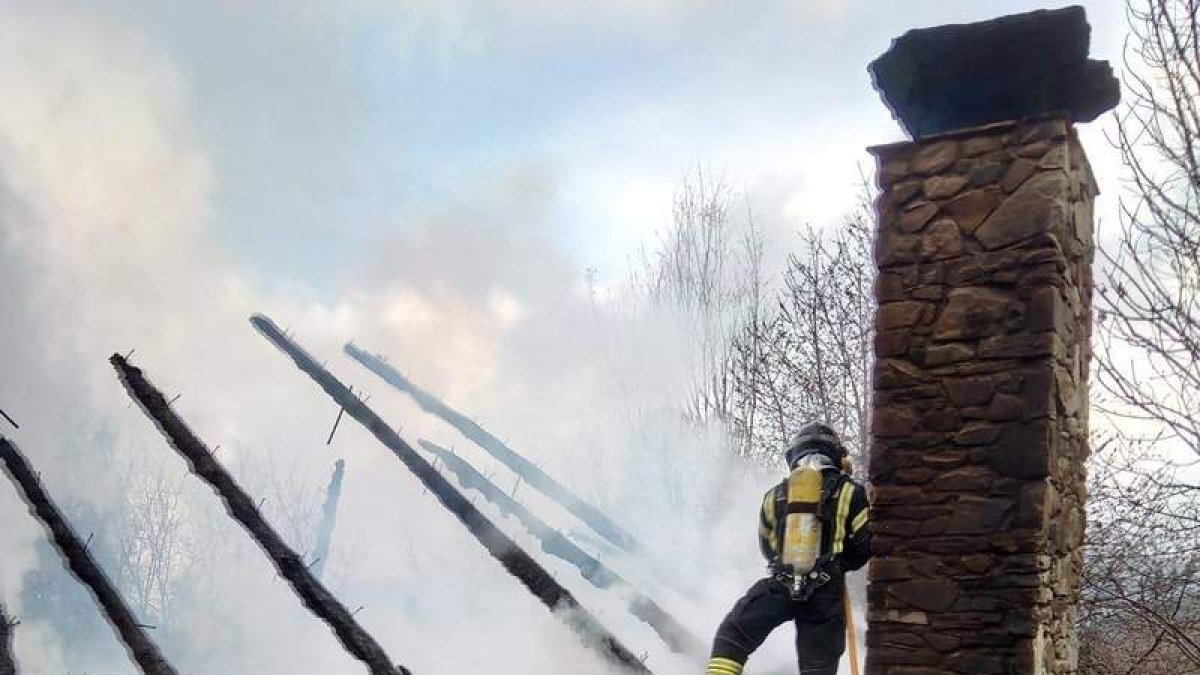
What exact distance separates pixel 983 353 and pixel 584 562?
21.2 ft

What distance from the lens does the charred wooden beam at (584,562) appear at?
9633 millimetres

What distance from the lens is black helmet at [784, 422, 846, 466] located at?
16.8 ft

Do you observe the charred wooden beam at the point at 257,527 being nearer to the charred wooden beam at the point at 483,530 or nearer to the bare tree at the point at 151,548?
the charred wooden beam at the point at 483,530

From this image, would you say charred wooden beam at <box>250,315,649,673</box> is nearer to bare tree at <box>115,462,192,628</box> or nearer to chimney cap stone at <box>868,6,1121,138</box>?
chimney cap stone at <box>868,6,1121,138</box>

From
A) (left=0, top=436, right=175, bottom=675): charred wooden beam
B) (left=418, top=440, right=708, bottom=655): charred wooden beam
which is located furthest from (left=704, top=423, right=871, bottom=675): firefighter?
(left=0, top=436, right=175, bottom=675): charred wooden beam

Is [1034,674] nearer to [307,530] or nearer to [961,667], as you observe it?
[961,667]

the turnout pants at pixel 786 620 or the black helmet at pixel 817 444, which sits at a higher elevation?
the black helmet at pixel 817 444

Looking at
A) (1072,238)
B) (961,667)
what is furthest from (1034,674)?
(1072,238)

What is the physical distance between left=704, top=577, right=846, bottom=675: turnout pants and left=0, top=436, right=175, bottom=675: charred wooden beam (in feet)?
16.4

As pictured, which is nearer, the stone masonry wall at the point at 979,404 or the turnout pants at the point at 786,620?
the stone masonry wall at the point at 979,404

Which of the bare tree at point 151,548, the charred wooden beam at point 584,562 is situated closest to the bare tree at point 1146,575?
the charred wooden beam at point 584,562

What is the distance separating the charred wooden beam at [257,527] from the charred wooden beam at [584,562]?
2.45m

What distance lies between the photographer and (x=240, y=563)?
34.4 metres

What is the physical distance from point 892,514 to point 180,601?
116 ft
